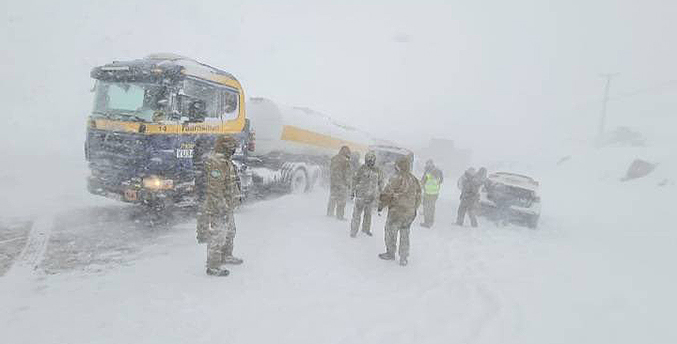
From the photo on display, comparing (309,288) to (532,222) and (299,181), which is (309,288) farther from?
(532,222)

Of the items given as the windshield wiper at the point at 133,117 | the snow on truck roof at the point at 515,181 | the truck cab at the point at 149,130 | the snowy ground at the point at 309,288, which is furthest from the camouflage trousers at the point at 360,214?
the snow on truck roof at the point at 515,181

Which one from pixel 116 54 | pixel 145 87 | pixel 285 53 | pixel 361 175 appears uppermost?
pixel 285 53

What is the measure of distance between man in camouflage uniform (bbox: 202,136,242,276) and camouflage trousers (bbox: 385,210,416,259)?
9.57 feet

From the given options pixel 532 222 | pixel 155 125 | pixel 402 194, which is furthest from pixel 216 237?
pixel 532 222

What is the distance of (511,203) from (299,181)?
6.34 meters

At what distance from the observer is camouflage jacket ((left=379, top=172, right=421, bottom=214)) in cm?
741

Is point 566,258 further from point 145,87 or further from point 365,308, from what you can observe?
point 145,87

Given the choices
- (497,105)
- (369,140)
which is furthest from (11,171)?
(497,105)

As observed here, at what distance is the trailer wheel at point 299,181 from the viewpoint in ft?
41.4

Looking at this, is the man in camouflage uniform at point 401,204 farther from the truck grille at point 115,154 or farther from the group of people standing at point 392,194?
the truck grille at point 115,154

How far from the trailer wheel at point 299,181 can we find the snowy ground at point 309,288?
2034 millimetres

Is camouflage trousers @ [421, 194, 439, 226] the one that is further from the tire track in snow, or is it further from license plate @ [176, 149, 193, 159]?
the tire track in snow

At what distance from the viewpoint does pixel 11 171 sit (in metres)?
12.2

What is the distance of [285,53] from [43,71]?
2924 centimetres
